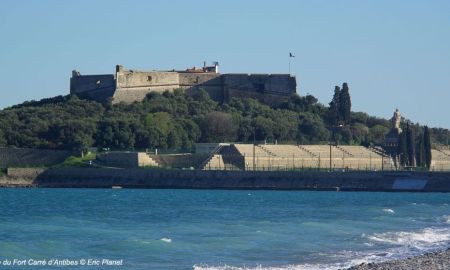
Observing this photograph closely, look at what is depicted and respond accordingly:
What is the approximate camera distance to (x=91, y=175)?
77.2 m

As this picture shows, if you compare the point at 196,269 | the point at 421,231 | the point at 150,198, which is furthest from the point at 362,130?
the point at 196,269

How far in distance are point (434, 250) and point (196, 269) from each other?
7678 millimetres

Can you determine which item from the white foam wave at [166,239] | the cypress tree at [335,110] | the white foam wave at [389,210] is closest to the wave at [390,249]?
the white foam wave at [166,239]

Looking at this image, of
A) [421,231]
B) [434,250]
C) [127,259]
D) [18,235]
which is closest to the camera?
[127,259]

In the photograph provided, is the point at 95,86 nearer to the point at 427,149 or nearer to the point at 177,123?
the point at 177,123

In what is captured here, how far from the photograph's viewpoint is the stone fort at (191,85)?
92.6 metres

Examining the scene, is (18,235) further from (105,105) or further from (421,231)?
(105,105)

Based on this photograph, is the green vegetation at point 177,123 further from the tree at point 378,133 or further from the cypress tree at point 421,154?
the cypress tree at point 421,154

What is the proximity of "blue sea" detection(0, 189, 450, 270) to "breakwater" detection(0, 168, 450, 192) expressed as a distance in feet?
43.9

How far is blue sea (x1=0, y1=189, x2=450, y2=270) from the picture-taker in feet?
92.8

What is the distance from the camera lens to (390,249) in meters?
31.7

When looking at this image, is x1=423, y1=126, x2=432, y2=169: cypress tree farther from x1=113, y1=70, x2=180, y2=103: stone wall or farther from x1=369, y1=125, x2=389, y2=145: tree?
x1=113, y1=70, x2=180, y2=103: stone wall

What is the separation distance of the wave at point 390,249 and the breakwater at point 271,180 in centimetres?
3394

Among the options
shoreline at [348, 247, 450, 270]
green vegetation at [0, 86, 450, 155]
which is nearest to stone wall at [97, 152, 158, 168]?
green vegetation at [0, 86, 450, 155]
